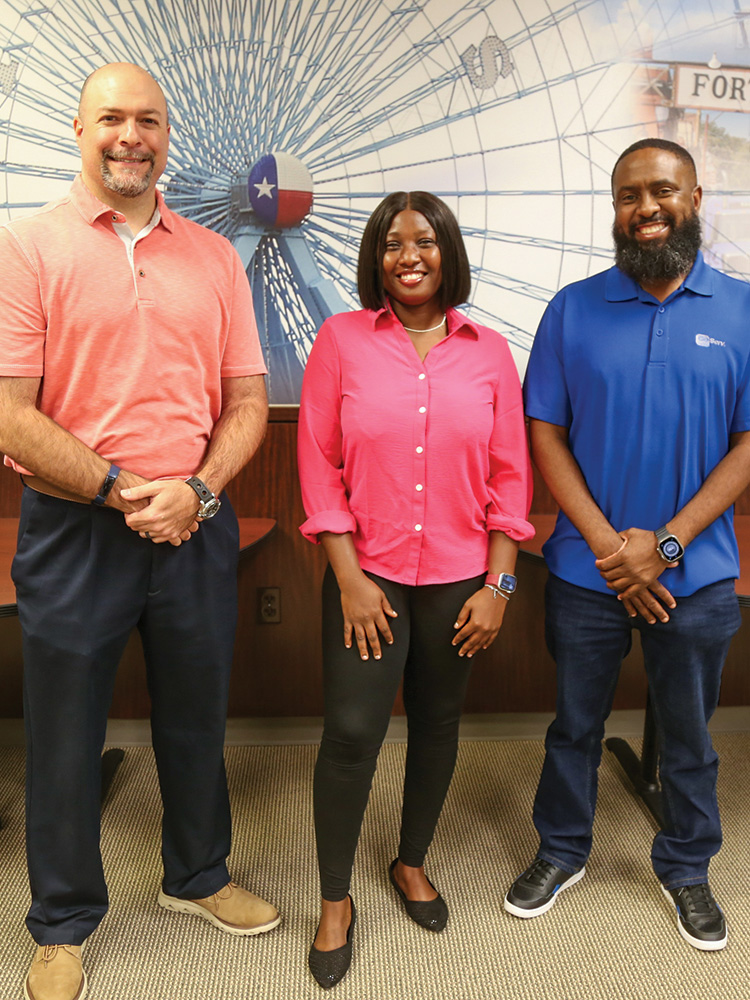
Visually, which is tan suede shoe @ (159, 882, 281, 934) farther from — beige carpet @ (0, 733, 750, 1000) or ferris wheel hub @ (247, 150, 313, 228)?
ferris wheel hub @ (247, 150, 313, 228)

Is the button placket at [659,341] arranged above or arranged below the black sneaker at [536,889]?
above

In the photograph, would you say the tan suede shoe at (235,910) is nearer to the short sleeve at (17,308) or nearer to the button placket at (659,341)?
the short sleeve at (17,308)

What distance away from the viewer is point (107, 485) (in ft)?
4.48

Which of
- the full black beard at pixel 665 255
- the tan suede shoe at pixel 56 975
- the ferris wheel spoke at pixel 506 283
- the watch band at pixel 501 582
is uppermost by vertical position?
the full black beard at pixel 665 255

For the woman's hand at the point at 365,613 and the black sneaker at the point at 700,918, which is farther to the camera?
the black sneaker at the point at 700,918

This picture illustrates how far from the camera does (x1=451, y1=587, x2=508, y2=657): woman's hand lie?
1.49 meters

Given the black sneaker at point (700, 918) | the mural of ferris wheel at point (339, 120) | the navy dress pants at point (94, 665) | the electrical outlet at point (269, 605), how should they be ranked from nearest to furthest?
the navy dress pants at point (94, 665), the black sneaker at point (700, 918), the mural of ferris wheel at point (339, 120), the electrical outlet at point (269, 605)

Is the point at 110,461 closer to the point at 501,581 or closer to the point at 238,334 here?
the point at 238,334

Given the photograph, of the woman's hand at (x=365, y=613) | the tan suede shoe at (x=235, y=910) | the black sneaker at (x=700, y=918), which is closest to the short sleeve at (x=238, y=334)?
the woman's hand at (x=365, y=613)

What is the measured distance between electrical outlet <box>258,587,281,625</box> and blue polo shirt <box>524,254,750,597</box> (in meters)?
1.14

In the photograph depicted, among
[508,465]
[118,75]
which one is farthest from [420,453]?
[118,75]

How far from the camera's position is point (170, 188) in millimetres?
2287

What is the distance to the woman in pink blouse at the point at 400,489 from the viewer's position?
146 centimetres

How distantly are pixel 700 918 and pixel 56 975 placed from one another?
1.36m
